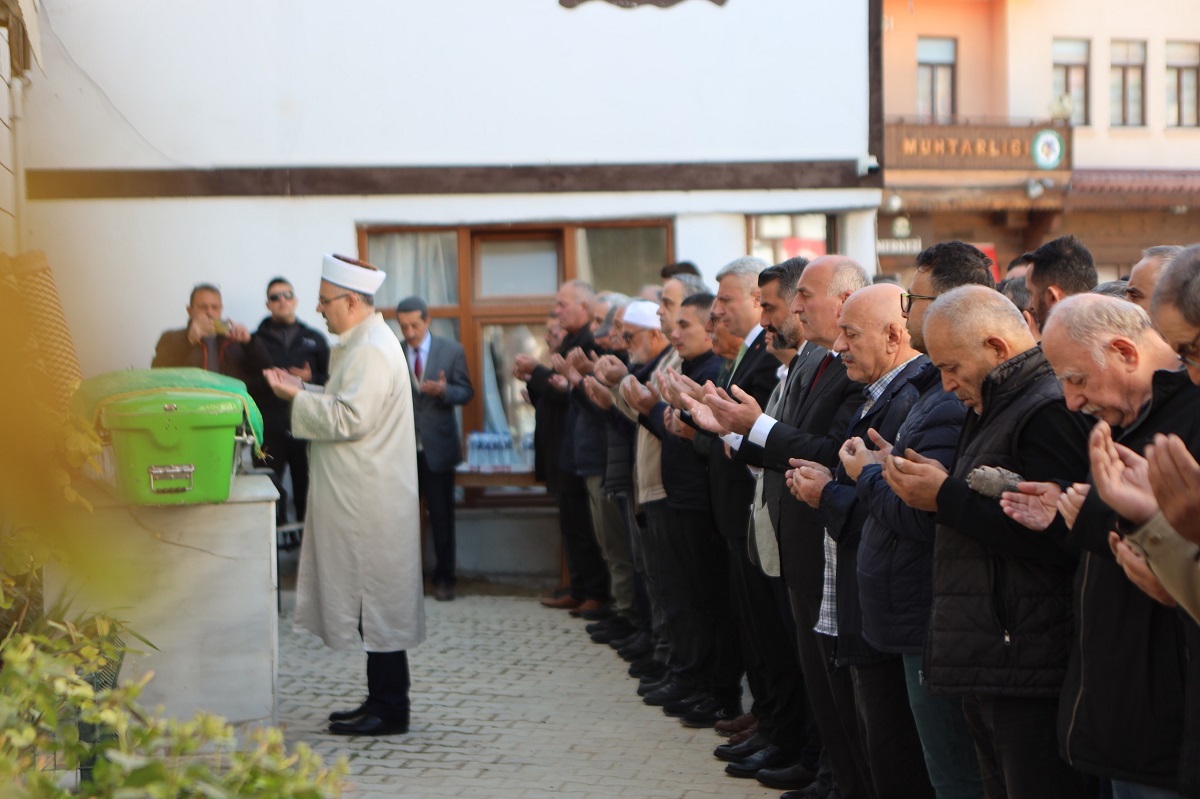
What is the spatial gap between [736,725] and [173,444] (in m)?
2.81

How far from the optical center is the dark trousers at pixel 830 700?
503cm

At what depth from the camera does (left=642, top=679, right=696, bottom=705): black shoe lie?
24.7 feet

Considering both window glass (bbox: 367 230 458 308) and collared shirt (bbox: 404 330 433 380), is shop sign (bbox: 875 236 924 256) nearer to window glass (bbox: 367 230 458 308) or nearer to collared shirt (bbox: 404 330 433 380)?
window glass (bbox: 367 230 458 308)

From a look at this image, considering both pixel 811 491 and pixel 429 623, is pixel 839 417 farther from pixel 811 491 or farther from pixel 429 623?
pixel 429 623

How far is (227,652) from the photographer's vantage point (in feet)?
20.4

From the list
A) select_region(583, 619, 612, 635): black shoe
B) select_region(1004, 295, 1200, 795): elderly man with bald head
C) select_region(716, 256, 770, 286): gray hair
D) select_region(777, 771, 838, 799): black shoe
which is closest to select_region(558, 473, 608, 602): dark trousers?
select_region(583, 619, 612, 635): black shoe

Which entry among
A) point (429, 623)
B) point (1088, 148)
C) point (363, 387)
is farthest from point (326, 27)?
point (1088, 148)

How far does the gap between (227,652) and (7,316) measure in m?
5.49

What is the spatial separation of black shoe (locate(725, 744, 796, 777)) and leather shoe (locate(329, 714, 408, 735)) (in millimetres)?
1698

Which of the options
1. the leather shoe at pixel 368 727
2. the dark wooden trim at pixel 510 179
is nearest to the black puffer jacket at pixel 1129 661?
the leather shoe at pixel 368 727

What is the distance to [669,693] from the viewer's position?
762cm

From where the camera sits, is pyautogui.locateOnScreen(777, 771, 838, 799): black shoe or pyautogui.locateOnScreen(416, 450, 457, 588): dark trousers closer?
pyautogui.locateOnScreen(777, 771, 838, 799): black shoe

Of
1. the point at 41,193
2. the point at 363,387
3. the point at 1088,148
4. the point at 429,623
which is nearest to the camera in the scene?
the point at 41,193

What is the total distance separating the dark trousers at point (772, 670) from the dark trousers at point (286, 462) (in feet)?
17.5
